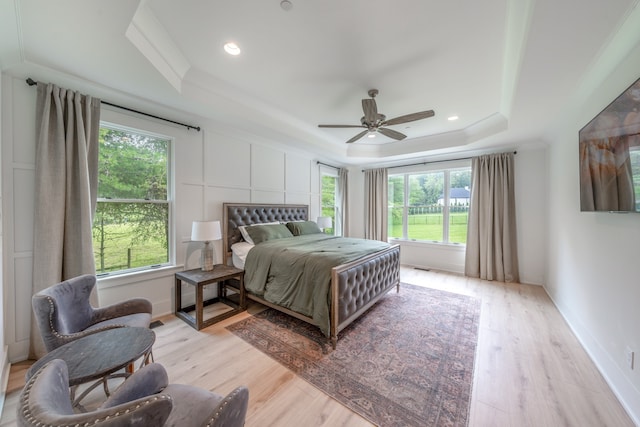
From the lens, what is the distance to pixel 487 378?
76.4 inches

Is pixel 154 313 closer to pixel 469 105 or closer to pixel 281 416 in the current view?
pixel 281 416

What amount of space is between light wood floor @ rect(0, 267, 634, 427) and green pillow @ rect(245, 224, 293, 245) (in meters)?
1.12

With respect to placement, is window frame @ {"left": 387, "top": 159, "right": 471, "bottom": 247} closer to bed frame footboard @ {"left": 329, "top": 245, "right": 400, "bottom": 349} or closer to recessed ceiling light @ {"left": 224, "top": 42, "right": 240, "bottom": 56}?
bed frame footboard @ {"left": 329, "top": 245, "right": 400, "bottom": 349}

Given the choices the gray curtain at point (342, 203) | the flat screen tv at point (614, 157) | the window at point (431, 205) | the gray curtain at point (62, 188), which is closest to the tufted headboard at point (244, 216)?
the gray curtain at point (62, 188)

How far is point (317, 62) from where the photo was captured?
2.31 meters

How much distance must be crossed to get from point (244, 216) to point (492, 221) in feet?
14.8

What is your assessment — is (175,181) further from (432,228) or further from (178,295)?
(432,228)

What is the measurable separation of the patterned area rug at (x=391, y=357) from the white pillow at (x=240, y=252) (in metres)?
0.78

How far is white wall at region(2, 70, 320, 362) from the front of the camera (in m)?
2.05

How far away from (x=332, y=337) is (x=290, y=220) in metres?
2.62

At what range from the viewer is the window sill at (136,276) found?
2543mm

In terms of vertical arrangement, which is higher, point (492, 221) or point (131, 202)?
point (131, 202)

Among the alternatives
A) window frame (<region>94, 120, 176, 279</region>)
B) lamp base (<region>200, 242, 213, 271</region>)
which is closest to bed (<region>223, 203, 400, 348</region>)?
lamp base (<region>200, 242, 213, 271</region>)

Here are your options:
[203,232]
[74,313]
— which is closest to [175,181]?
[203,232]
